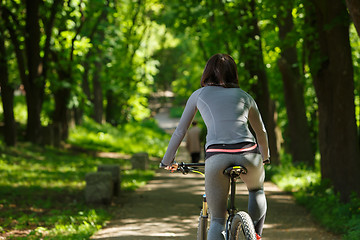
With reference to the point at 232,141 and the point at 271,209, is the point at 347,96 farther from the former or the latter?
the point at 232,141

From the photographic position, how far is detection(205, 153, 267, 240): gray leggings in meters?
4.11

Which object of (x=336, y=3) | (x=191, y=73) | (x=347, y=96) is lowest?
(x=347, y=96)

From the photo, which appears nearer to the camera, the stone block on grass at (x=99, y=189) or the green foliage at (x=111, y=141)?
the stone block on grass at (x=99, y=189)

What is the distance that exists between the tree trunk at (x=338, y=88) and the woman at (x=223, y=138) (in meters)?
6.60

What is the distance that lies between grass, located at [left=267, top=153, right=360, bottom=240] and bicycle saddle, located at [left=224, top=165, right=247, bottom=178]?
387cm

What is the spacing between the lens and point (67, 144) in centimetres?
2503

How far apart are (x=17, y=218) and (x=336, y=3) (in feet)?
22.6

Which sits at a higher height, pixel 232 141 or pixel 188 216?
pixel 232 141

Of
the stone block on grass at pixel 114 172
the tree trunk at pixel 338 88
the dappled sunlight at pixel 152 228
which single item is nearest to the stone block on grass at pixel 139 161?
the stone block on grass at pixel 114 172

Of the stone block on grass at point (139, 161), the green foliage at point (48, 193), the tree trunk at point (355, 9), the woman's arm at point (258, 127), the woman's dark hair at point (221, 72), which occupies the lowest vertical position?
the green foliage at point (48, 193)

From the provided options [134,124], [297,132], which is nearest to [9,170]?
[297,132]

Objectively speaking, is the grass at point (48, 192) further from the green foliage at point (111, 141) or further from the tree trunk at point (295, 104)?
the tree trunk at point (295, 104)

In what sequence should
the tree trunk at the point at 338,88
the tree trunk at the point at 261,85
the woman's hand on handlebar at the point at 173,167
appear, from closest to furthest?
the woman's hand on handlebar at the point at 173,167 < the tree trunk at the point at 338,88 < the tree trunk at the point at 261,85

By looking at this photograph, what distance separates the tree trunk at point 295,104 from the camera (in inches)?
703
